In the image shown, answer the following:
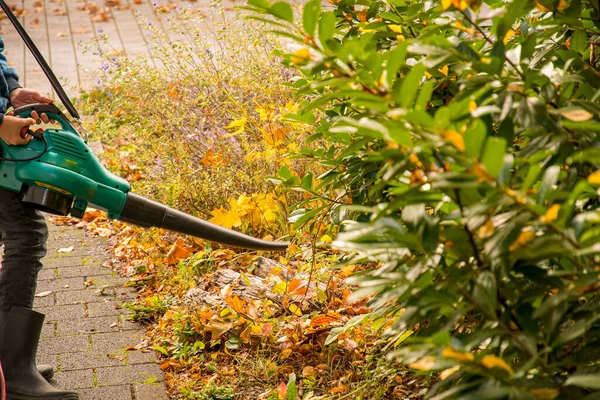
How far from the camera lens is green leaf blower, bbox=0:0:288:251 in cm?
297

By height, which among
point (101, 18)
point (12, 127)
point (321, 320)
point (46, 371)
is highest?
point (12, 127)

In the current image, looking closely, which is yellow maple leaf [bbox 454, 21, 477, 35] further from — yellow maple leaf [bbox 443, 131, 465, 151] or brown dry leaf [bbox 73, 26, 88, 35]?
brown dry leaf [bbox 73, 26, 88, 35]

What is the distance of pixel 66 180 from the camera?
2.98 m

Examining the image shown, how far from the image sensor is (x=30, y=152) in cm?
299

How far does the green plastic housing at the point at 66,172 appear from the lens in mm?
2965

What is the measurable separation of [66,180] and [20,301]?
589mm

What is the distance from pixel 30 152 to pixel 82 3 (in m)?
8.53

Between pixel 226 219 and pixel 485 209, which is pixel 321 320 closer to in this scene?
pixel 226 219

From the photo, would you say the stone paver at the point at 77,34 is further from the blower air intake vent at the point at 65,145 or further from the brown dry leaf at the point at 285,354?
the brown dry leaf at the point at 285,354

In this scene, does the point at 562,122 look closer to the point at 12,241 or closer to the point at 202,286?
the point at 12,241

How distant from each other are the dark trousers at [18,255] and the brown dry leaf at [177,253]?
47.1 inches

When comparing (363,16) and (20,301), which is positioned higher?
(363,16)

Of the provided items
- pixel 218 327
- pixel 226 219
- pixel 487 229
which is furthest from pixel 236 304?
pixel 487 229

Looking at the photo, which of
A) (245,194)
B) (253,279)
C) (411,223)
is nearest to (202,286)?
(253,279)
